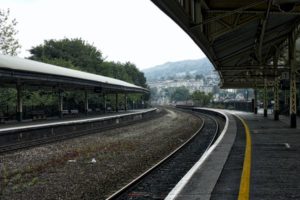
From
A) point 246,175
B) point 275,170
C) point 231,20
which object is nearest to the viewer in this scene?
point 246,175

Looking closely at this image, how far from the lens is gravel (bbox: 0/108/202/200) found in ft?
36.4

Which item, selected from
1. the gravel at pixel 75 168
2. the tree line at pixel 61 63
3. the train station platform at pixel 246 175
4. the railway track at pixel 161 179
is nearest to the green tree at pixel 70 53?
the tree line at pixel 61 63

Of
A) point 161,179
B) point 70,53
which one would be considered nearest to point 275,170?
point 161,179

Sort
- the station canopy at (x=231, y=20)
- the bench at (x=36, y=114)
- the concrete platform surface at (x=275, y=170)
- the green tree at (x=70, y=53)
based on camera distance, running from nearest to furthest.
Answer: the concrete platform surface at (x=275, y=170) < the station canopy at (x=231, y=20) < the bench at (x=36, y=114) < the green tree at (x=70, y=53)

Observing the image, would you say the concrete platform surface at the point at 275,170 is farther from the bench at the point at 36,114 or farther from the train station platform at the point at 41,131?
the bench at the point at 36,114

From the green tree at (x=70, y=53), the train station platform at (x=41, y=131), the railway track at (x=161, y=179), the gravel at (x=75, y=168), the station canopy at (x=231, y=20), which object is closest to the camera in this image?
the railway track at (x=161, y=179)

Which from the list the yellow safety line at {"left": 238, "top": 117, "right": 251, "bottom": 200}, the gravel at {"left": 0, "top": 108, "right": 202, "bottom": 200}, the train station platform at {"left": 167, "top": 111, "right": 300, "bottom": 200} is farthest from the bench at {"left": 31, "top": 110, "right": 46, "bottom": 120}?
the yellow safety line at {"left": 238, "top": 117, "right": 251, "bottom": 200}

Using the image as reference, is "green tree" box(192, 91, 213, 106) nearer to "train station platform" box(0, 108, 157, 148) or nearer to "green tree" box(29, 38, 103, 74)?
"green tree" box(29, 38, 103, 74)

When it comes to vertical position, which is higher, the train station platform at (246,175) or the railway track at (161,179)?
the train station platform at (246,175)

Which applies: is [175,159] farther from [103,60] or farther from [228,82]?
[103,60]

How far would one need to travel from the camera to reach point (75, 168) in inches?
580

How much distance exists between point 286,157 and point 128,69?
120 meters

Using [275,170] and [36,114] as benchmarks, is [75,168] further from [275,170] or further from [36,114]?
[36,114]

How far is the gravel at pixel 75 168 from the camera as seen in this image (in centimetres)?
1109
